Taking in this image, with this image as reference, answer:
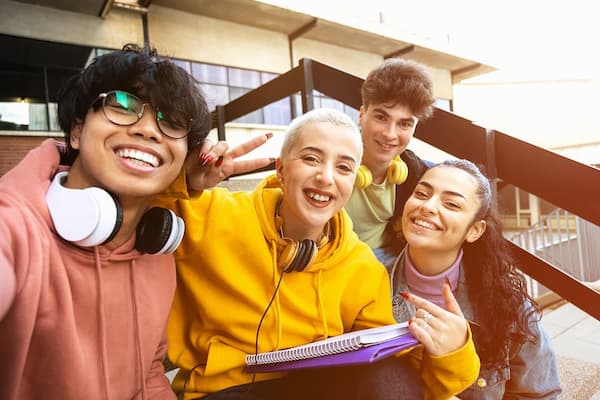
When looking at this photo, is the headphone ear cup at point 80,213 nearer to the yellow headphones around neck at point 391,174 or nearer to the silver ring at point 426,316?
the silver ring at point 426,316

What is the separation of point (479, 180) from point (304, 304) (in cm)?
86

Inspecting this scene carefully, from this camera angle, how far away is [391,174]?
193 cm

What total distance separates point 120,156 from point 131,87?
0.68ft

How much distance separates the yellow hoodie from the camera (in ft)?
4.57

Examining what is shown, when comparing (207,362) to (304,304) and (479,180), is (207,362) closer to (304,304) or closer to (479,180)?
(304,304)

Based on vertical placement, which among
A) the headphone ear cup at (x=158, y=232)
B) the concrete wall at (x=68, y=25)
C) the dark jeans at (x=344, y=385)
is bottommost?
the dark jeans at (x=344, y=385)

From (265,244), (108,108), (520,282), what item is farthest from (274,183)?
(520,282)

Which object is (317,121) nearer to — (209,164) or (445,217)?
(209,164)

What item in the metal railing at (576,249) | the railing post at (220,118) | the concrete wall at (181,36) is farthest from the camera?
the concrete wall at (181,36)

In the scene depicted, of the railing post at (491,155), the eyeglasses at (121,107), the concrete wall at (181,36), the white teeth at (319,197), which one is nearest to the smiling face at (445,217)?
the railing post at (491,155)

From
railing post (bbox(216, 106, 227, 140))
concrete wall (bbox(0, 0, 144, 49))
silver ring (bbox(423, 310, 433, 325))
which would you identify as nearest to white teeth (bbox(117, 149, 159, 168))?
silver ring (bbox(423, 310, 433, 325))

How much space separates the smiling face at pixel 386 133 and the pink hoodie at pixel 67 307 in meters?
1.14

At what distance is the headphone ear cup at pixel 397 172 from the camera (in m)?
1.91

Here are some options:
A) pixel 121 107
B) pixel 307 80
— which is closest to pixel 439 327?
pixel 121 107
